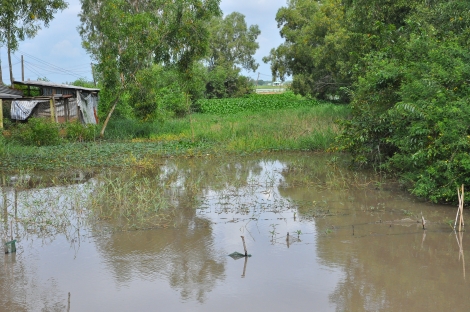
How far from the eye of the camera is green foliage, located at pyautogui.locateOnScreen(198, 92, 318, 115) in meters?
36.5

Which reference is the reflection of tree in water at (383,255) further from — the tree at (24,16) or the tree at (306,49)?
the tree at (306,49)

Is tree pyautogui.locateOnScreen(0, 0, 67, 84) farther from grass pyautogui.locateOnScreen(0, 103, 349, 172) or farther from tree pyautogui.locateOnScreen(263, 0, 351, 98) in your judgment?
tree pyautogui.locateOnScreen(263, 0, 351, 98)

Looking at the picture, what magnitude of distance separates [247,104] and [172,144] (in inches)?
854

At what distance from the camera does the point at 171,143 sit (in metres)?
18.0

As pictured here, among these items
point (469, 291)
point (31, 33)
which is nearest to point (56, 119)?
point (31, 33)

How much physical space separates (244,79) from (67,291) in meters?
43.9

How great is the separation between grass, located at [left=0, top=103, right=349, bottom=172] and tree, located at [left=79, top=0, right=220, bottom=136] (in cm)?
221

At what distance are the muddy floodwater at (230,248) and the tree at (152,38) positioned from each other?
9332 millimetres

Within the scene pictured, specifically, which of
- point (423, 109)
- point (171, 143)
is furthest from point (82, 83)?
point (423, 109)

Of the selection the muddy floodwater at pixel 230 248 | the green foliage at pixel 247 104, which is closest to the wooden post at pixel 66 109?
the muddy floodwater at pixel 230 248

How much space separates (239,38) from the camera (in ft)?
193

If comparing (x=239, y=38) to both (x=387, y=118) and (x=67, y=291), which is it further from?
(x=67, y=291)

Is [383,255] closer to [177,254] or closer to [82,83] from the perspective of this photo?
[177,254]

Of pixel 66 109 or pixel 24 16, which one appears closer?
pixel 24 16
